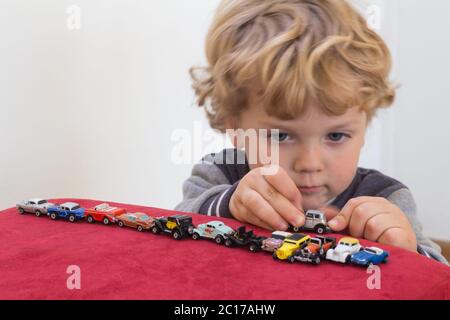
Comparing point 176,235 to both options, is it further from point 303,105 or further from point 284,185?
point 303,105

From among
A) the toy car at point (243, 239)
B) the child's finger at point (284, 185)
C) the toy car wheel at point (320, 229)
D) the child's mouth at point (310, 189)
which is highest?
the child's finger at point (284, 185)

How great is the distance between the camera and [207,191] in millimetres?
917

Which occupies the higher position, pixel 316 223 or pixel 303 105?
pixel 303 105

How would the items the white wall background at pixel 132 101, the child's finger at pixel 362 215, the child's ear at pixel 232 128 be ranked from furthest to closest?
the white wall background at pixel 132 101 → the child's ear at pixel 232 128 → the child's finger at pixel 362 215

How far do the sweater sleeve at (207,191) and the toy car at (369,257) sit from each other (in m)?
0.30

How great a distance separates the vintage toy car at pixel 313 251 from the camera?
0.54m

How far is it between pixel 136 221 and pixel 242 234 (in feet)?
0.51

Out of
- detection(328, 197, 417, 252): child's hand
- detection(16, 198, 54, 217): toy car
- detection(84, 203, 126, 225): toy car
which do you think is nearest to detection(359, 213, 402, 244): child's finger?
detection(328, 197, 417, 252): child's hand

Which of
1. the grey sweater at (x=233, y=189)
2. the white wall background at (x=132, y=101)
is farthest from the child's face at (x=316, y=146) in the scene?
the white wall background at (x=132, y=101)

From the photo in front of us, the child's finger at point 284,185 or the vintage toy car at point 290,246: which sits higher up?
the child's finger at point 284,185

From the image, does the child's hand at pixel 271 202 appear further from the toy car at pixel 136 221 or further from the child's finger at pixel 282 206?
the toy car at pixel 136 221

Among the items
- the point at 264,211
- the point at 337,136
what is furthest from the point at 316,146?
the point at 264,211
